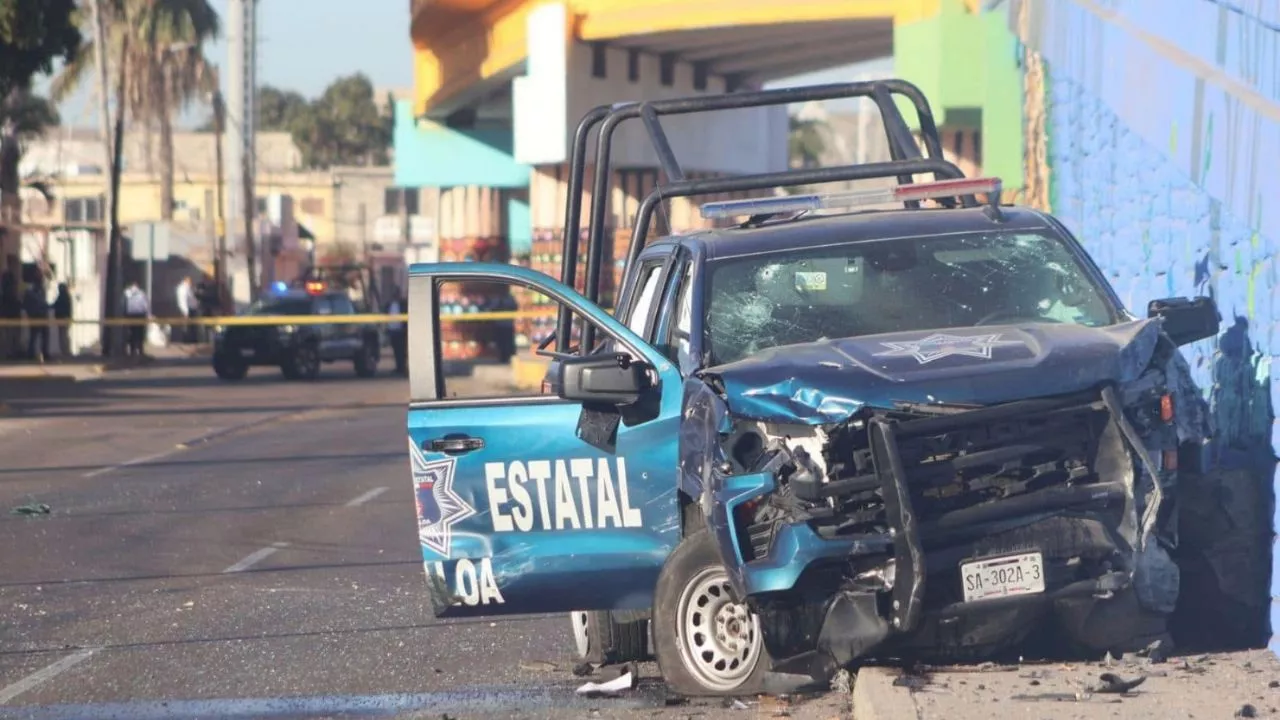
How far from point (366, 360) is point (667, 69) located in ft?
29.6

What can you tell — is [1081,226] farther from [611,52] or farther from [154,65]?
[154,65]

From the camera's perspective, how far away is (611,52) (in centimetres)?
3366

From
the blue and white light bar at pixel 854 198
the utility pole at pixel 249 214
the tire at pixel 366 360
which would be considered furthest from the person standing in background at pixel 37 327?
the blue and white light bar at pixel 854 198

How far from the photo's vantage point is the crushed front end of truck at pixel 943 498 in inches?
270

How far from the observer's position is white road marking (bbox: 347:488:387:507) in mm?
16359

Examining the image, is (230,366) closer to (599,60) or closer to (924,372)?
(599,60)

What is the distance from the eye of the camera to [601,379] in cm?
750

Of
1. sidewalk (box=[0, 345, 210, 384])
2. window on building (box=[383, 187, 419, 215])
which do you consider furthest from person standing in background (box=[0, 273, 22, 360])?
window on building (box=[383, 187, 419, 215])

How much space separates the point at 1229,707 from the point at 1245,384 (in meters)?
3.06

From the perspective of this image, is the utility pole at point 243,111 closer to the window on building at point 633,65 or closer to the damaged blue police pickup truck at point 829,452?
the window on building at point 633,65

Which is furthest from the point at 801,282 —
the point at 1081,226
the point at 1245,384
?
the point at 1081,226

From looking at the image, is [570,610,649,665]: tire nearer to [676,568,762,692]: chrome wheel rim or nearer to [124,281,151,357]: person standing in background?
[676,568,762,692]: chrome wheel rim

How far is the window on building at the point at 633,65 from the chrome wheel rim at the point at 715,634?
27432 mm

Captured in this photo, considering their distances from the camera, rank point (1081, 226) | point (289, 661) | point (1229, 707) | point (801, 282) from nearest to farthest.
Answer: point (1229, 707) → point (801, 282) → point (289, 661) → point (1081, 226)
